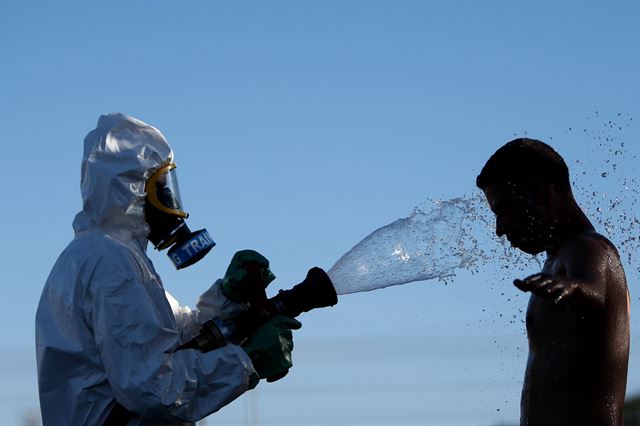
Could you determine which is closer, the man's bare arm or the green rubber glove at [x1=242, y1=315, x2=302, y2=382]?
the man's bare arm

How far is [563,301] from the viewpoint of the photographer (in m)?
5.08

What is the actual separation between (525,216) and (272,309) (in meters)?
1.37

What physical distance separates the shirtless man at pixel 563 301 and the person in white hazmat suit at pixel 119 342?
1.23m

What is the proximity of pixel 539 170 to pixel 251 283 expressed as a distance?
1.62 m

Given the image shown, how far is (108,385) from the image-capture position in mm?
6133

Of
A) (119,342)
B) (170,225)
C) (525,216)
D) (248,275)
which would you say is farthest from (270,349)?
(525,216)

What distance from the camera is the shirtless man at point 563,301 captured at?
5.33m

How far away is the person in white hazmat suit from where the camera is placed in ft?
19.7

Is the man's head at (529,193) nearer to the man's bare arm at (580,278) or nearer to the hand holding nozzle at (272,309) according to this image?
the man's bare arm at (580,278)

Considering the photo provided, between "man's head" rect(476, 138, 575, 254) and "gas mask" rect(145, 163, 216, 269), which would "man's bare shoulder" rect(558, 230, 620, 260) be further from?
"gas mask" rect(145, 163, 216, 269)

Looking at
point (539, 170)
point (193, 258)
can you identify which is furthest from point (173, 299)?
point (539, 170)

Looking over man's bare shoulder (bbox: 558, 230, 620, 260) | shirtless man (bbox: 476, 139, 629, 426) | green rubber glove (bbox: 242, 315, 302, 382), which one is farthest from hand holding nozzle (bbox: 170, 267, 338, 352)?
man's bare shoulder (bbox: 558, 230, 620, 260)

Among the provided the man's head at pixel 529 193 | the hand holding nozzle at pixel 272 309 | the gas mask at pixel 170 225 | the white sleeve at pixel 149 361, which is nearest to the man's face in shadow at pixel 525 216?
the man's head at pixel 529 193

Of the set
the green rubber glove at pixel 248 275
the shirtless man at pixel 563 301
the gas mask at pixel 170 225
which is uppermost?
the gas mask at pixel 170 225
